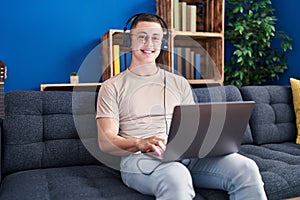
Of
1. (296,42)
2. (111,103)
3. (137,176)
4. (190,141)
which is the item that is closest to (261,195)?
(190,141)

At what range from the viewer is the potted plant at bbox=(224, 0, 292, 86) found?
2.86m

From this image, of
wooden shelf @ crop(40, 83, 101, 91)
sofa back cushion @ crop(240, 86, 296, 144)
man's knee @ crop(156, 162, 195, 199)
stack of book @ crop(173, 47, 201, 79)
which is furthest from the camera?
stack of book @ crop(173, 47, 201, 79)

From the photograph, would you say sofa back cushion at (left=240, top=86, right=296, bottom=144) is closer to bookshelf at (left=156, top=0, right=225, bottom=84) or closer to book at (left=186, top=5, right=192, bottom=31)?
bookshelf at (left=156, top=0, right=225, bottom=84)

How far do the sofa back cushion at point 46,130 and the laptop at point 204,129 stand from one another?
50 centimetres

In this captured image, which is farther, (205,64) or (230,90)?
(205,64)

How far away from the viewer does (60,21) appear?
2.72 metres

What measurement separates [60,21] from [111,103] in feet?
4.99

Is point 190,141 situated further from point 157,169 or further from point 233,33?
point 233,33

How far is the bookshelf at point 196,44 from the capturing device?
2.67m

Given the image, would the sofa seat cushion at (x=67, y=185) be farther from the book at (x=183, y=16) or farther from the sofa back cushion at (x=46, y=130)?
the book at (x=183, y=16)

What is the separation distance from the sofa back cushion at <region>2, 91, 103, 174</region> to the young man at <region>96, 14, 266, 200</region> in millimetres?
258

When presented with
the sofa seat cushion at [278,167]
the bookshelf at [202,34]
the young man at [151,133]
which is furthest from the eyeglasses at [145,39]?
the bookshelf at [202,34]

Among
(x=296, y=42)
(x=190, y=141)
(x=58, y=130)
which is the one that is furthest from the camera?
(x=296, y=42)

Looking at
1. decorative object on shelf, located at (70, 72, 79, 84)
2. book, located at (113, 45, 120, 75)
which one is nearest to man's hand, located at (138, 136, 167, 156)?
book, located at (113, 45, 120, 75)
